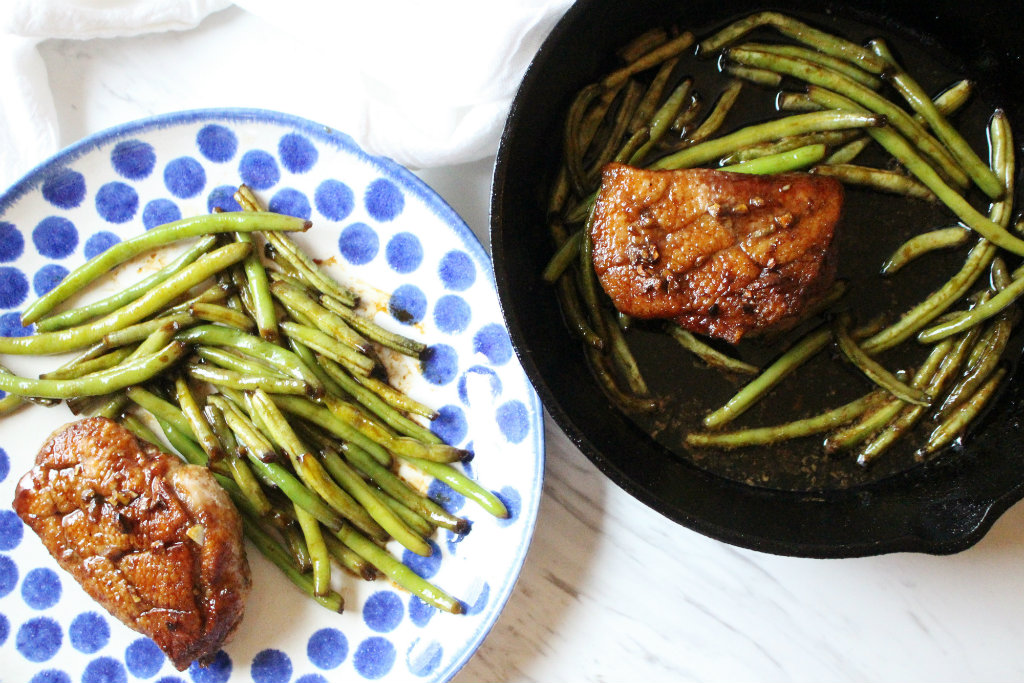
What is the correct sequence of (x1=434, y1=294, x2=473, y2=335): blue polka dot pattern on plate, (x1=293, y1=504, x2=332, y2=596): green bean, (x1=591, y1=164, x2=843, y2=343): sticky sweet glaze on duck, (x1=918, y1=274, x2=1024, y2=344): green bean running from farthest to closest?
(x1=434, y1=294, x2=473, y2=335): blue polka dot pattern on plate
(x1=293, y1=504, x2=332, y2=596): green bean
(x1=918, y1=274, x2=1024, y2=344): green bean
(x1=591, y1=164, x2=843, y2=343): sticky sweet glaze on duck

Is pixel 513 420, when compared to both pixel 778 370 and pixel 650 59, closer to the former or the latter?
pixel 778 370

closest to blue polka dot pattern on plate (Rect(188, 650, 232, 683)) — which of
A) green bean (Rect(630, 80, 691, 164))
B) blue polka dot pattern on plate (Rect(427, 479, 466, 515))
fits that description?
blue polka dot pattern on plate (Rect(427, 479, 466, 515))

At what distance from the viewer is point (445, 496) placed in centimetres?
316

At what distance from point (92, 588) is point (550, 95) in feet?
8.36

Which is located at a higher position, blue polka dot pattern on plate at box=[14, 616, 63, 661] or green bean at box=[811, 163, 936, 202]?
green bean at box=[811, 163, 936, 202]

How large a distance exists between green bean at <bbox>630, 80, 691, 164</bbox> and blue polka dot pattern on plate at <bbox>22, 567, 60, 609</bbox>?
289 cm

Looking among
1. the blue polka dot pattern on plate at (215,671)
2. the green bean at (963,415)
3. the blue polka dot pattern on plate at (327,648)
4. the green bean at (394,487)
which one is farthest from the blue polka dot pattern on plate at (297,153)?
the green bean at (963,415)

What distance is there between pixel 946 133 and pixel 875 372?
0.91 metres

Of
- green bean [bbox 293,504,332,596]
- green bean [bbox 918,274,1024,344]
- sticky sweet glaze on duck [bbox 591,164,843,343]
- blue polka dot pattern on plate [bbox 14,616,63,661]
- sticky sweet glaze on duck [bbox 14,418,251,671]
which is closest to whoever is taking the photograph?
sticky sweet glaze on duck [bbox 591,164,843,343]

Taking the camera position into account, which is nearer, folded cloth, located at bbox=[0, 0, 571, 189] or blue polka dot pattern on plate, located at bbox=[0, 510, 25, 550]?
folded cloth, located at bbox=[0, 0, 571, 189]

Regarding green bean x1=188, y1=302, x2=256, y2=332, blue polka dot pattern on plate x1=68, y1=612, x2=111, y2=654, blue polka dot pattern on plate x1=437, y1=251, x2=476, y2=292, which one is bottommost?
blue polka dot pattern on plate x1=68, y1=612, x2=111, y2=654

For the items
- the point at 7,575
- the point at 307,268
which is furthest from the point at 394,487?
the point at 7,575

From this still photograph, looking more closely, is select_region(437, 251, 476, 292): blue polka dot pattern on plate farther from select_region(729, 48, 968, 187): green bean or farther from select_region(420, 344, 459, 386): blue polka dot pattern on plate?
select_region(729, 48, 968, 187): green bean

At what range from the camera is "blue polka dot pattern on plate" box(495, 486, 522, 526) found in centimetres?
306
